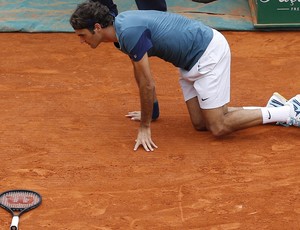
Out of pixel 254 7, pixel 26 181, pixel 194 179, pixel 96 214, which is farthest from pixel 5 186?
pixel 254 7

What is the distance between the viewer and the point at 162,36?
7.07 m

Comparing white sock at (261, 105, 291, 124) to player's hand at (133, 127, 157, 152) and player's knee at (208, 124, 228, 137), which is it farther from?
player's hand at (133, 127, 157, 152)

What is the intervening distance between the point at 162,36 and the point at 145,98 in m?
0.52

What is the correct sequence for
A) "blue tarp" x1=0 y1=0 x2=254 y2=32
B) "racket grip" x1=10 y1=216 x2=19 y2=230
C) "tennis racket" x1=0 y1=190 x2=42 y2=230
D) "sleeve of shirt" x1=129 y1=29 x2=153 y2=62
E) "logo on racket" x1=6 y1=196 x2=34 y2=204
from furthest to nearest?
"blue tarp" x1=0 y1=0 x2=254 y2=32, "sleeve of shirt" x1=129 y1=29 x2=153 y2=62, "logo on racket" x1=6 y1=196 x2=34 y2=204, "tennis racket" x1=0 y1=190 x2=42 y2=230, "racket grip" x1=10 y1=216 x2=19 y2=230

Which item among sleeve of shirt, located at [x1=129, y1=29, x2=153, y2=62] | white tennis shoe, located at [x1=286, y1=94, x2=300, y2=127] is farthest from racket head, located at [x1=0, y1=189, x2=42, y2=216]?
white tennis shoe, located at [x1=286, y1=94, x2=300, y2=127]

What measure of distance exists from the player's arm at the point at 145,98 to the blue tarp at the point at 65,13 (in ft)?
10.7

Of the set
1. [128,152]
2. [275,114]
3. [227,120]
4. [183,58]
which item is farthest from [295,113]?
[128,152]

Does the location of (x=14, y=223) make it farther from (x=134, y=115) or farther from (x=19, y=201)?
(x=134, y=115)

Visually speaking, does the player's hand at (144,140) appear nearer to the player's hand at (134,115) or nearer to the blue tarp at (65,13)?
the player's hand at (134,115)

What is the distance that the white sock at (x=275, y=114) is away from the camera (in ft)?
24.7

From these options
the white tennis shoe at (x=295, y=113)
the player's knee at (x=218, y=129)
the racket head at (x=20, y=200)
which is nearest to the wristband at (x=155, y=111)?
the player's knee at (x=218, y=129)

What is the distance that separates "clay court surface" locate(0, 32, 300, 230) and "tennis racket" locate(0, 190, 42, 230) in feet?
0.21

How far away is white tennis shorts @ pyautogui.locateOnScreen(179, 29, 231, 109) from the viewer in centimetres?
723

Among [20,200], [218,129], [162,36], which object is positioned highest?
[162,36]
